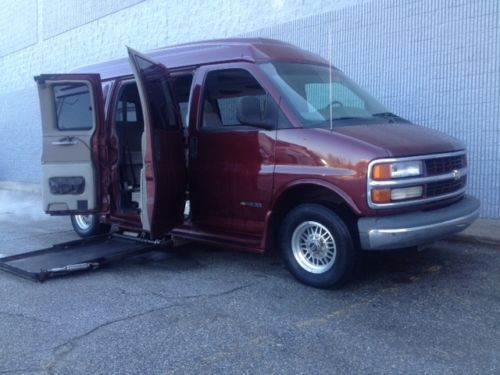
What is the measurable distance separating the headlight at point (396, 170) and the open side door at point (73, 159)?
361cm

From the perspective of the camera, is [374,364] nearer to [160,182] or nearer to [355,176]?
[355,176]

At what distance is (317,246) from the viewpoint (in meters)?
5.11

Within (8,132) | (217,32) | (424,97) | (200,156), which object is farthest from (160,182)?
(8,132)

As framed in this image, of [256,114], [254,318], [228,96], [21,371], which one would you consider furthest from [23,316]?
[228,96]

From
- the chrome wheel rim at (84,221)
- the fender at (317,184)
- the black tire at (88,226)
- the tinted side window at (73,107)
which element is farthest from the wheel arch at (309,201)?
the chrome wheel rim at (84,221)

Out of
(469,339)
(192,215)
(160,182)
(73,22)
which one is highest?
(73,22)

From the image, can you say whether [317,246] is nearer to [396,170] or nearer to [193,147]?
[396,170]

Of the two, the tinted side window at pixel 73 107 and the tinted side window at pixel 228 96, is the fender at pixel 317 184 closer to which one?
the tinted side window at pixel 228 96

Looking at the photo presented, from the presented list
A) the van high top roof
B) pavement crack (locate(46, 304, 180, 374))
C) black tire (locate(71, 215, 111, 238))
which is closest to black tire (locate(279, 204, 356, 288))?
pavement crack (locate(46, 304, 180, 374))

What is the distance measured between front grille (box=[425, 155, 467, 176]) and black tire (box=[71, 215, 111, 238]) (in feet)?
15.5

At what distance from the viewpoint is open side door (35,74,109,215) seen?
6.60m

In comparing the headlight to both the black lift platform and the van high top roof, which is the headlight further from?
the black lift platform

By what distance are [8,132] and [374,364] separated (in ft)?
61.9

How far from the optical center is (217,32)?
37.8 feet
